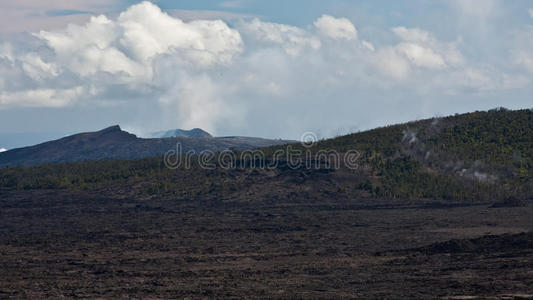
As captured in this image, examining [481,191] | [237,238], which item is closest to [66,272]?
[237,238]

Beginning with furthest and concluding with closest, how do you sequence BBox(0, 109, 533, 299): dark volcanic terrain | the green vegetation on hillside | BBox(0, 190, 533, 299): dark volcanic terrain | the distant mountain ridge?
the distant mountain ridge, the green vegetation on hillside, BBox(0, 109, 533, 299): dark volcanic terrain, BBox(0, 190, 533, 299): dark volcanic terrain

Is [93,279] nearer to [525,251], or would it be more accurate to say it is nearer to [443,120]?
[525,251]

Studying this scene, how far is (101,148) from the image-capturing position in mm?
168250

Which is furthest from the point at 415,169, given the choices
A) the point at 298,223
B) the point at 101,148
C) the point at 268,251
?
the point at 101,148

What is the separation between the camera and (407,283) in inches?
1089

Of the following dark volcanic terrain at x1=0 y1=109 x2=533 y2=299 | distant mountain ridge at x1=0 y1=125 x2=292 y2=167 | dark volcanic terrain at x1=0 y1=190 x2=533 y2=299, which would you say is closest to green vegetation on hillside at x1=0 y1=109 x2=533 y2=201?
dark volcanic terrain at x1=0 y1=109 x2=533 y2=299

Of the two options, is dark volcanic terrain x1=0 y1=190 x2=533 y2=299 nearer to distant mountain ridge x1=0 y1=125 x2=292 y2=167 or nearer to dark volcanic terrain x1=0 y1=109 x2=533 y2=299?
dark volcanic terrain x1=0 y1=109 x2=533 y2=299

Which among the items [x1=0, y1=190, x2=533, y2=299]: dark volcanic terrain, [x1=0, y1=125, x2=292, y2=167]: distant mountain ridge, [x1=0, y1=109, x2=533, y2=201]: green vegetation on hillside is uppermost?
[x1=0, y1=125, x2=292, y2=167]: distant mountain ridge

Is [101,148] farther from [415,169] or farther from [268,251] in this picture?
[268,251]

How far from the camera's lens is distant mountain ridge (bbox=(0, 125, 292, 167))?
16150 centimetres

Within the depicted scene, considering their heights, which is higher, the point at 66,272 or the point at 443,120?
the point at 443,120

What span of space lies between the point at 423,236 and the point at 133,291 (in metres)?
22.1

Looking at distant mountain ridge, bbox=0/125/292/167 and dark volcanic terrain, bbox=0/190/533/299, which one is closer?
dark volcanic terrain, bbox=0/190/533/299

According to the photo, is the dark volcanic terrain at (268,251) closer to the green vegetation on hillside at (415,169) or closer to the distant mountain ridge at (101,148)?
the green vegetation on hillside at (415,169)
